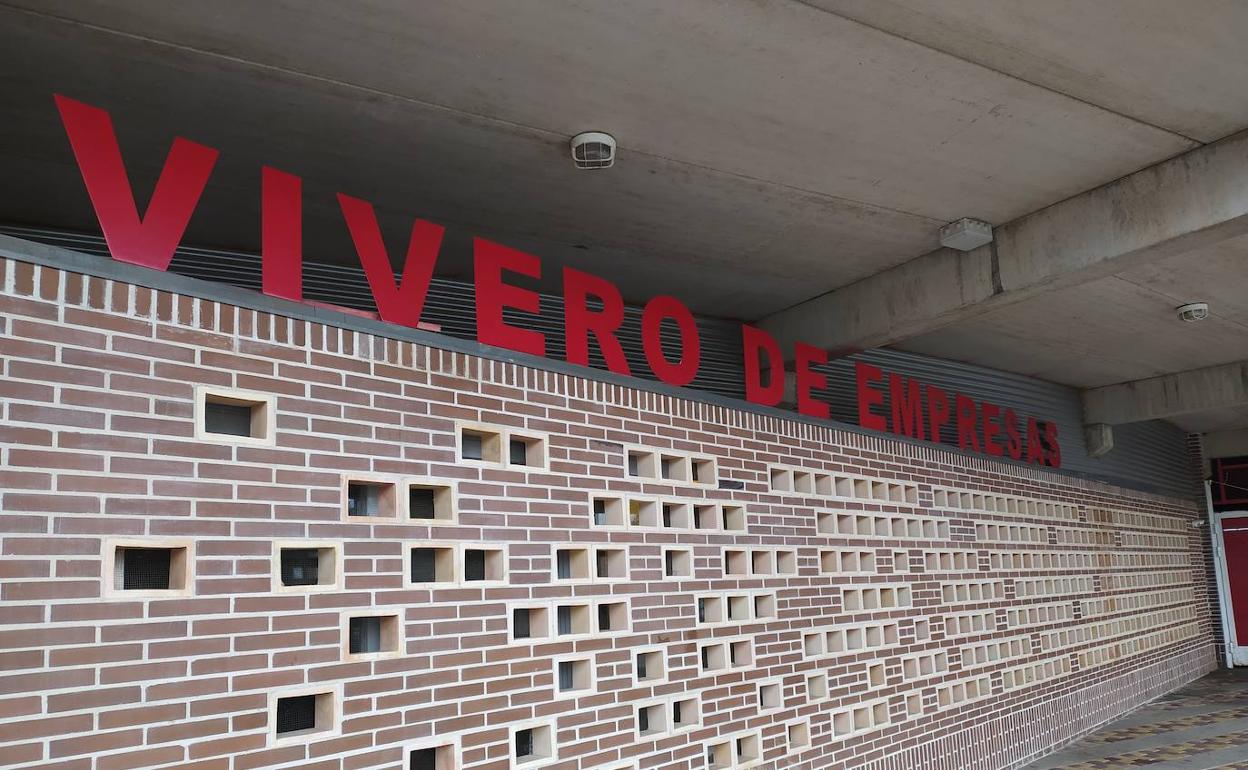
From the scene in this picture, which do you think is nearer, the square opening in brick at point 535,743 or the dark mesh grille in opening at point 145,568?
the dark mesh grille in opening at point 145,568

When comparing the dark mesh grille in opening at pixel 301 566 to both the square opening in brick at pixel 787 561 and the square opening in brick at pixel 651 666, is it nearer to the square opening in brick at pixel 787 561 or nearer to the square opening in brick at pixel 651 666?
the square opening in brick at pixel 651 666

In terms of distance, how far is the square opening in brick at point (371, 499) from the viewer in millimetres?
4891

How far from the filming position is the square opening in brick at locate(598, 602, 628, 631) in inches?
239

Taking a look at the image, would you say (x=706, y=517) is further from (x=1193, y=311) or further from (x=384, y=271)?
(x=1193, y=311)

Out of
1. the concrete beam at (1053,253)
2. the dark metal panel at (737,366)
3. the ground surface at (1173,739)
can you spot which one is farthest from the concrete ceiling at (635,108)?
the ground surface at (1173,739)

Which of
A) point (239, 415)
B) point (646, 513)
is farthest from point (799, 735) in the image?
point (239, 415)

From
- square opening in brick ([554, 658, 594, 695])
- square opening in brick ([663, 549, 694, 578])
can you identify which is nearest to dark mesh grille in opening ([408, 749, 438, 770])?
square opening in brick ([554, 658, 594, 695])

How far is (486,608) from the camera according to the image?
5.23 meters

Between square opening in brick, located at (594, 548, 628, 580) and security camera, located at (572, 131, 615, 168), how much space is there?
279 centimetres

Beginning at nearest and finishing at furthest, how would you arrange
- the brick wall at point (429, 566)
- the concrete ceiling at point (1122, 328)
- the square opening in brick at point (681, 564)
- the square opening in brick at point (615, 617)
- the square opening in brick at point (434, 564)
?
the brick wall at point (429, 566) < the square opening in brick at point (434, 564) < the square opening in brick at point (615, 617) < the square opening in brick at point (681, 564) < the concrete ceiling at point (1122, 328)

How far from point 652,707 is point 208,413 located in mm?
3438

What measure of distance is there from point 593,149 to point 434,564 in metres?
3.27

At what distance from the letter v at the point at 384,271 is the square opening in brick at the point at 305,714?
1991 mm

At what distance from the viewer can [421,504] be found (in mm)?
5246
